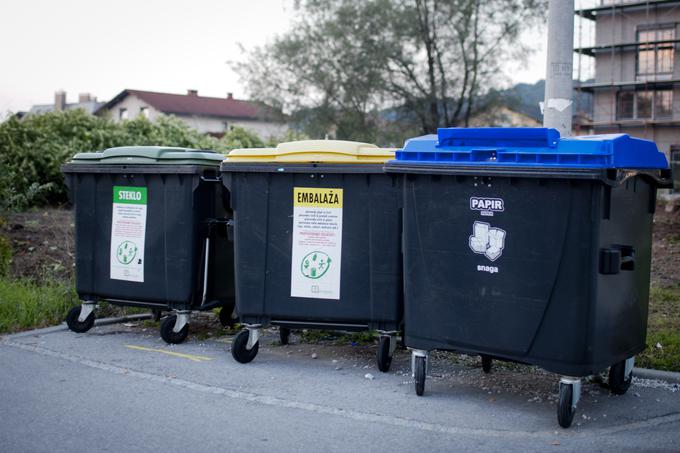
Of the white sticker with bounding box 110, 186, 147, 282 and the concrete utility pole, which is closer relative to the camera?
the concrete utility pole

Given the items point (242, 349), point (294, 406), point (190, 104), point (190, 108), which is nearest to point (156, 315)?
point (242, 349)

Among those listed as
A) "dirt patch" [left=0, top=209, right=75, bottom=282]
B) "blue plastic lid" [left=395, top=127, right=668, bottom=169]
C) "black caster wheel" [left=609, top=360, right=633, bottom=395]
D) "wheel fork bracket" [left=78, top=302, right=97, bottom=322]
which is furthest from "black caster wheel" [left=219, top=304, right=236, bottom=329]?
"black caster wheel" [left=609, top=360, right=633, bottom=395]

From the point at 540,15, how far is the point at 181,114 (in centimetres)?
3423

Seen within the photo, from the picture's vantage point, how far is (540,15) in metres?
35.4

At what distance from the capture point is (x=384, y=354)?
17.4 ft

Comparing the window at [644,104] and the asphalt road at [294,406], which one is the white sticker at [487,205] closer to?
the asphalt road at [294,406]

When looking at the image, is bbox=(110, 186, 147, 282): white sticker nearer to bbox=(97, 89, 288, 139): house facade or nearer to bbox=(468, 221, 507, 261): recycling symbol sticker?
bbox=(468, 221, 507, 261): recycling symbol sticker

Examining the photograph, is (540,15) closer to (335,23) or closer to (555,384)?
(335,23)

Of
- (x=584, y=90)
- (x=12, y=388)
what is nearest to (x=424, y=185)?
(x=12, y=388)

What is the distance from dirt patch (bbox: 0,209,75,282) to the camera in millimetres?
8109

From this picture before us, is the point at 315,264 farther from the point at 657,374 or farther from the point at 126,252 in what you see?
the point at 657,374

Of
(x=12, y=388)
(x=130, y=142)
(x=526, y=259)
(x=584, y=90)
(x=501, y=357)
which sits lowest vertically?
(x=12, y=388)

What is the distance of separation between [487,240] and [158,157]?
2819 mm

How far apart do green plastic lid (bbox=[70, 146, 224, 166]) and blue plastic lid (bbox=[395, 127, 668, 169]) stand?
1.90 m
